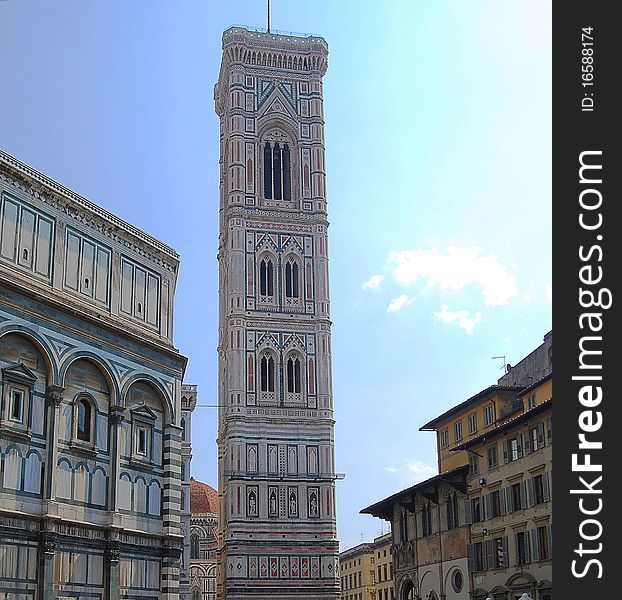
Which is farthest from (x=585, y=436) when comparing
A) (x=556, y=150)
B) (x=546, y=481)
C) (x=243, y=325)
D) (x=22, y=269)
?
(x=243, y=325)

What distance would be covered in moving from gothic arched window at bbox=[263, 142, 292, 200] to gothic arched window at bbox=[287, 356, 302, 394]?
1216 centimetres

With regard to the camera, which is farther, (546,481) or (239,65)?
(239,65)

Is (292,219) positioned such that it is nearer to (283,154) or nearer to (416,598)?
(283,154)

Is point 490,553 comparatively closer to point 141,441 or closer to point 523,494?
point 523,494

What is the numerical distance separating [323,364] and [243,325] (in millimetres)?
5919

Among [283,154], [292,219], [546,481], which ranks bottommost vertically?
[546,481]

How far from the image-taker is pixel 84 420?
23.9 meters

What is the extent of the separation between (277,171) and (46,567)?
169ft

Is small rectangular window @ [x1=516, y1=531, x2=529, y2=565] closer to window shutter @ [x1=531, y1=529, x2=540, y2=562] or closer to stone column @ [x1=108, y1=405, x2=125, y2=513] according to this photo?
window shutter @ [x1=531, y1=529, x2=540, y2=562]

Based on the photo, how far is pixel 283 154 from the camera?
71688 millimetres

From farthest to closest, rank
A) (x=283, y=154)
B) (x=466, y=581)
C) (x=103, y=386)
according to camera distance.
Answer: (x=283, y=154)
(x=466, y=581)
(x=103, y=386)

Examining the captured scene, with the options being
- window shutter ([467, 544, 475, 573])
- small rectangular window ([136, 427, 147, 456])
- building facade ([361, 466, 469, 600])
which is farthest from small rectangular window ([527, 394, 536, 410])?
small rectangular window ([136, 427, 147, 456])

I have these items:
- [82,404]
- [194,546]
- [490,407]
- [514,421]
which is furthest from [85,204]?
[194,546]

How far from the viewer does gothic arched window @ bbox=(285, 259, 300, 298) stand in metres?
67.1
